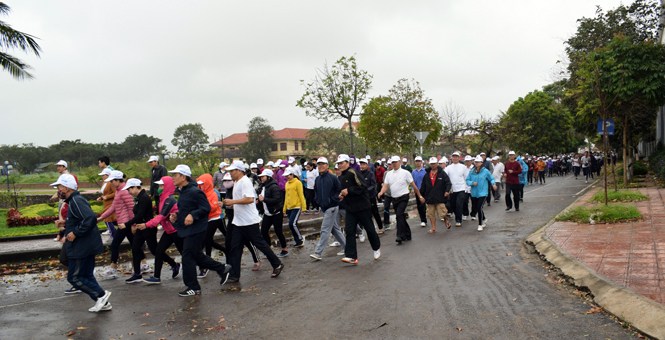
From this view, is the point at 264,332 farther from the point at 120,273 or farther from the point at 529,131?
the point at 529,131

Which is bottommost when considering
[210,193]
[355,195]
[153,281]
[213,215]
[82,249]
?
[153,281]

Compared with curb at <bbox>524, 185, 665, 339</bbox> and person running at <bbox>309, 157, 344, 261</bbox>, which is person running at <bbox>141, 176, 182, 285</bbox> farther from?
curb at <bbox>524, 185, 665, 339</bbox>

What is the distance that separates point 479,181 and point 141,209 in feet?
25.3

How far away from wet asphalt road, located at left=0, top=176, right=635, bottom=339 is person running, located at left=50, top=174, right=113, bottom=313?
0.26 meters

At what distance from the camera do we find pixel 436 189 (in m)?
10.3

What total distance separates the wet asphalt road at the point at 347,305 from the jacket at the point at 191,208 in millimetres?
929

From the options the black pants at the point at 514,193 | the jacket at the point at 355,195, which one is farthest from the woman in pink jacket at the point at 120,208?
the black pants at the point at 514,193

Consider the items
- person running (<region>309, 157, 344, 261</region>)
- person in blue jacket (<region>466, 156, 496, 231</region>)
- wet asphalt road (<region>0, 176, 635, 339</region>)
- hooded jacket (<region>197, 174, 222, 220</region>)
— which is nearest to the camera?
wet asphalt road (<region>0, 176, 635, 339</region>)

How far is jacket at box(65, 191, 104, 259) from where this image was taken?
5508 mm

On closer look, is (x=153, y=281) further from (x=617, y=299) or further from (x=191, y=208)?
(x=617, y=299)

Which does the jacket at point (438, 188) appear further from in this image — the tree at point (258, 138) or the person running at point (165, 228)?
the tree at point (258, 138)

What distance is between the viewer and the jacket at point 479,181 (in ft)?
35.4

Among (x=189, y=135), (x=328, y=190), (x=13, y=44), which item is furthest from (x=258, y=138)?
(x=328, y=190)

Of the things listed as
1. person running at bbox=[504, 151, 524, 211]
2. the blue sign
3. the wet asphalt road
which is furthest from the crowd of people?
the blue sign
